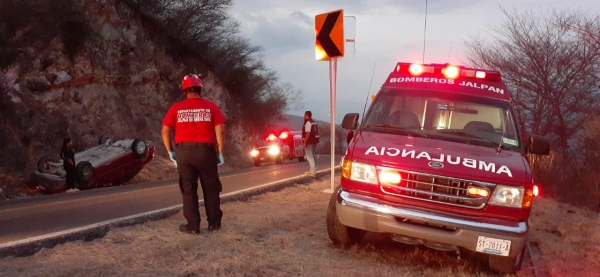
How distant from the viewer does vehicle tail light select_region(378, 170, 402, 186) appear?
6.00m

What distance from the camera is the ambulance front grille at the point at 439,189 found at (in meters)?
5.82

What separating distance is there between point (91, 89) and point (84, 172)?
9.72 meters

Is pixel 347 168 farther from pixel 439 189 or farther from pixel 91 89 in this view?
pixel 91 89

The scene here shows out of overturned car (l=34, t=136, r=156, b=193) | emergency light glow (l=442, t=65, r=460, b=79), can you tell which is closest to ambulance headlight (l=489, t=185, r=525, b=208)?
emergency light glow (l=442, t=65, r=460, b=79)

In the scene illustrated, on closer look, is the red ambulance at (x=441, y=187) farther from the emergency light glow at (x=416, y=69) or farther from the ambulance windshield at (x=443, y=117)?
the emergency light glow at (x=416, y=69)

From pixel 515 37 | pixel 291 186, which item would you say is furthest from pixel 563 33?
pixel 291 186

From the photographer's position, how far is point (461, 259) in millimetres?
7090

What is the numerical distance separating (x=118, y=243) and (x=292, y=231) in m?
2.27

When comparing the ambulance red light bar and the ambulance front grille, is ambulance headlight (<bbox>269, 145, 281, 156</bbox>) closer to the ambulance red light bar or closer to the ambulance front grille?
the ambulance red light bar

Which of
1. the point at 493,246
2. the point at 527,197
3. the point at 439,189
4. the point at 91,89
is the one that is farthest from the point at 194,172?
the point at 91,89

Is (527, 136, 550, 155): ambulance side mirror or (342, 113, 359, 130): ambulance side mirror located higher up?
(342, 113, 359, 130): ambulance side mirror

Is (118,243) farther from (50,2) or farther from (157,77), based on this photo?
(157,77)

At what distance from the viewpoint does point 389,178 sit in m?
6.02

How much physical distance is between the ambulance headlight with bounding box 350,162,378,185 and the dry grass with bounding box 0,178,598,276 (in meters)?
0.89
